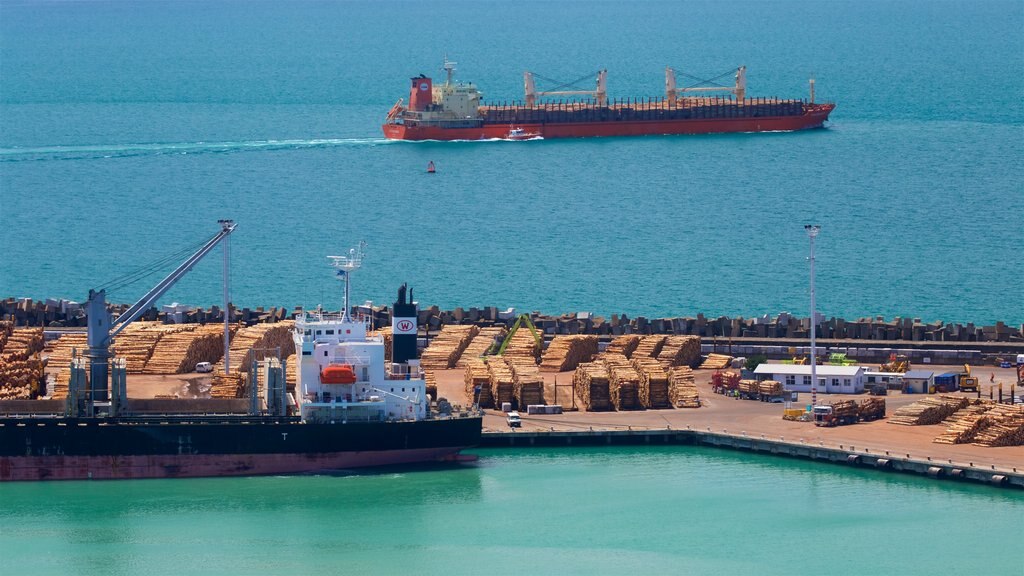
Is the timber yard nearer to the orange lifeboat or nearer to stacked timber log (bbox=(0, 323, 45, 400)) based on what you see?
stacked timber log (bbox=(0, 323, 45, 400))

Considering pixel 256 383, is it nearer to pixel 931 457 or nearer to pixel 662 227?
pixel 931 457

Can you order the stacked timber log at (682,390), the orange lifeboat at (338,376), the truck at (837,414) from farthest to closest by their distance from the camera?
the stacked timber log at (682,390) < the truck at (837,414) < the orange lifeboat at (338,376)

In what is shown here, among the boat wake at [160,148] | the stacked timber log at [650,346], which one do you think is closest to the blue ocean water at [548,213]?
the boat wake at [160,148]

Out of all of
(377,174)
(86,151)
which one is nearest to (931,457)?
(377,174)

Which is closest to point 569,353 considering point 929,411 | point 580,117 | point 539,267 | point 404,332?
point 404,332

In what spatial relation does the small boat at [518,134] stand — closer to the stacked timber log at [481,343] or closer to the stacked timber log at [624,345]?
the stacked timber log at [481,343]

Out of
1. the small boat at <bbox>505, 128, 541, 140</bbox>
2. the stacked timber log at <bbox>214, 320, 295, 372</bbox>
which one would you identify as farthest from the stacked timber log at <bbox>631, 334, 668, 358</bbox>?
the small boat at <bbox>505, 128, 541, 140</bbox>

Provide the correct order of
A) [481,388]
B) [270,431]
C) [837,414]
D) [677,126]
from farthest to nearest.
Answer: [677,126]
[481,388]
[837,414]
[270,431]

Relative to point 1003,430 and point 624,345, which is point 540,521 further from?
point 624,345
